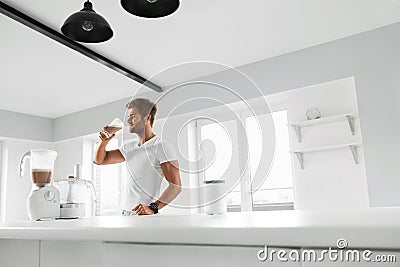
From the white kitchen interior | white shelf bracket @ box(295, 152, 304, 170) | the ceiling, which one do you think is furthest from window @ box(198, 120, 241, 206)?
white shelf bracket @ box(295, 152, 304, 170)

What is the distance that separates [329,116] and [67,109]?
3084mm

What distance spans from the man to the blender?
266 millimetres

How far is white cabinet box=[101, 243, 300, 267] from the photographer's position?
44cm

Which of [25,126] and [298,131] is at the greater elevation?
[25,126]

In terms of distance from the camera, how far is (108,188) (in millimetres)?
4414

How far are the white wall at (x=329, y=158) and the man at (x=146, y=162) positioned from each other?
1792 millimetres

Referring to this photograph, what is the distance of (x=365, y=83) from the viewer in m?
2.64

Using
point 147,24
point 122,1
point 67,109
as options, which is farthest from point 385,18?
point 67,109

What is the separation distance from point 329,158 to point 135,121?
7.34ft

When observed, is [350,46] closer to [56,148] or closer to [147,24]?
[147,24]

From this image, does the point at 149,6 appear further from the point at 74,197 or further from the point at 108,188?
the point at 108,188

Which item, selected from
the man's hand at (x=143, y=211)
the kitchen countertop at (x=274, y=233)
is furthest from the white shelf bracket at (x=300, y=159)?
the kitchen countertop at (x=274, y=233)

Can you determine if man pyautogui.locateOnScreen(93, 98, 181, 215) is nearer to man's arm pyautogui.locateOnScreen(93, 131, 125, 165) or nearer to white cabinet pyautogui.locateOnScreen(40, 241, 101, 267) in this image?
man's arm pyautogui.locateOnScreen(93, 131, 125, 165)


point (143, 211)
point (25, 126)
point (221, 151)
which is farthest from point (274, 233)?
point (25, 126)
